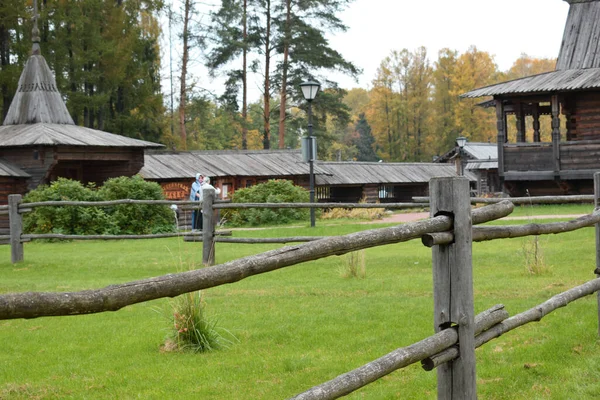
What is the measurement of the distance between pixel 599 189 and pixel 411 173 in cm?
3146

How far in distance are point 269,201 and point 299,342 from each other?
732 inches

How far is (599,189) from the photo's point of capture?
21.9 ft

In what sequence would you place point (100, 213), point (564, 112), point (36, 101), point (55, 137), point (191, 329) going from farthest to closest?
point (36, 101) < point (564, 112) < point (55, 137) < point (100, 213) < point (191, 329)

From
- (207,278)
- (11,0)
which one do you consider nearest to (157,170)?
(11,0)

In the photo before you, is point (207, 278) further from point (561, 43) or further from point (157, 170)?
point (561, 43)

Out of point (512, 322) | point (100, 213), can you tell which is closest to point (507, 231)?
point (512, 322)

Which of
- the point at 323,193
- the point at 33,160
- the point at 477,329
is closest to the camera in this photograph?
the point at 477,329

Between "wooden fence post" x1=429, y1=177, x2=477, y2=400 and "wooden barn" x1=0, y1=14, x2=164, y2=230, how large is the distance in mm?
22080

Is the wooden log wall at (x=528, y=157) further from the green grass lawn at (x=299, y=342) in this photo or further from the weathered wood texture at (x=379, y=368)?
the weathered wood texture at (x=379, y=368)

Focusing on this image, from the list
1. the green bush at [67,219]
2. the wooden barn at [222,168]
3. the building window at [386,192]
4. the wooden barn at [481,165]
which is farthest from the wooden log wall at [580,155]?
the wooden barn at [481,165]

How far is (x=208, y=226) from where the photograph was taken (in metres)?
11.8

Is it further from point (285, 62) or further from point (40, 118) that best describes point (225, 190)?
point (285, 62)

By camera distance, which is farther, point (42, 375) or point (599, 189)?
point (599, 189)

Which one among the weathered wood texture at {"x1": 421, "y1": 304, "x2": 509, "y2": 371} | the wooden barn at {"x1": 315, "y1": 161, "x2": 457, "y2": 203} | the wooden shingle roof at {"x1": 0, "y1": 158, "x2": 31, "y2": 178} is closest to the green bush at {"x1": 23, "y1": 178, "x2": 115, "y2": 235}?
the wooden shingle roof at {"x1": 0, "y1": 158, "x2": 31, "y2": 178}
